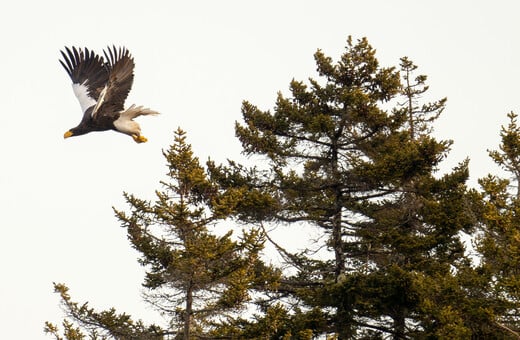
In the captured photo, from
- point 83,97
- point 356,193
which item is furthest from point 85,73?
point 356,193

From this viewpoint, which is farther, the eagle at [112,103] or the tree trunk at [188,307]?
the eagle at [112,103]

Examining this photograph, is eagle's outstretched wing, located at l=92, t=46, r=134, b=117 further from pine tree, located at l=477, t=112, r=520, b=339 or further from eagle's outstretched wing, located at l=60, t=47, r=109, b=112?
pine tree, located at l=477, t=112, r=520, b=339

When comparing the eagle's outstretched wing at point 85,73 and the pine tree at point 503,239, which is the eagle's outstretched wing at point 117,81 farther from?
the pine tree at point 503,239

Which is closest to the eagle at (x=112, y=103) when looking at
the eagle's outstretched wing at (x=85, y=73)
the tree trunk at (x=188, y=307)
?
the eagle's outstretched wing at (x=85, y=73)

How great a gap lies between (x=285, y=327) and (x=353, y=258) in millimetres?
3202

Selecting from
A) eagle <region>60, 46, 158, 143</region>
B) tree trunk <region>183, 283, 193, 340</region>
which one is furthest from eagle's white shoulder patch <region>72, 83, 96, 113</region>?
tree trunk <region>183, 283, 193, 340</region>

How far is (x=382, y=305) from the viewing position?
59.6 feet

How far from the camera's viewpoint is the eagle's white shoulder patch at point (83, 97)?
71.0 ft

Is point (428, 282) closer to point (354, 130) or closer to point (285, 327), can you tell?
point (285, 327)

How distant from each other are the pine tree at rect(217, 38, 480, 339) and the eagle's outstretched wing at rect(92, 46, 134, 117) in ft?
10.5

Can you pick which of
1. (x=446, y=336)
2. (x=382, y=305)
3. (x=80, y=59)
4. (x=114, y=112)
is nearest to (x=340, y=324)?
(x=382, y=305)

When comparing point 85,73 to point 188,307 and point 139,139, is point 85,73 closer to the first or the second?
point 139,139

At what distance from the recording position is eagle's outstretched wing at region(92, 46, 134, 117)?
63.2 ft

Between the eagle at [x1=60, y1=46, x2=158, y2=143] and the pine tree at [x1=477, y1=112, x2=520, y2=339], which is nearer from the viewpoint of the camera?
the pine tree at [x1=477, y1=112, x2=520, y2=339]
